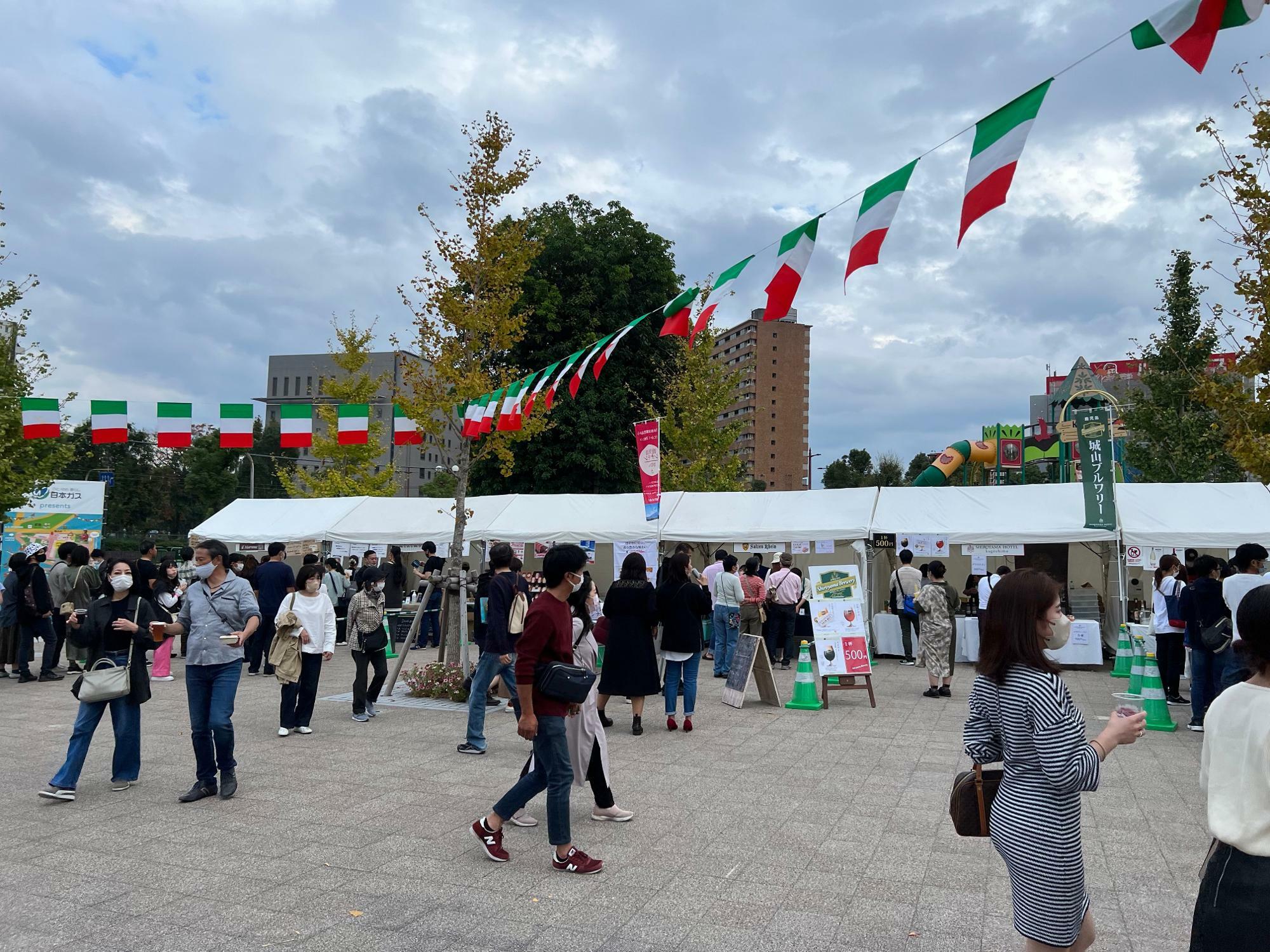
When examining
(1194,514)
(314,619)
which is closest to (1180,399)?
(1194,514)

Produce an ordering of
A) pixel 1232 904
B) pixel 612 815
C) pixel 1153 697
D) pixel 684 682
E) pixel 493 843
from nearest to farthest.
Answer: pixel 1232 904 → pixel 493 843 → pixel 612 815 → pixel 684 682 → pixel 1153 697

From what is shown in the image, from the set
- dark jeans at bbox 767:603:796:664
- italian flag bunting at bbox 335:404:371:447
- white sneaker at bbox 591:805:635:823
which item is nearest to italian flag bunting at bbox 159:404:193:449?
italian flag bunting at bbox 335:404:371:447

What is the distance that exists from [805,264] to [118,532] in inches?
2509

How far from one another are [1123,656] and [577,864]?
451 inches

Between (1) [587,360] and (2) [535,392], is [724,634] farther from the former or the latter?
(1) [587,360]

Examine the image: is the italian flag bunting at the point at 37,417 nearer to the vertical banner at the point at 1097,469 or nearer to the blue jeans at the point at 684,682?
the blue jeans at the point at 684,682

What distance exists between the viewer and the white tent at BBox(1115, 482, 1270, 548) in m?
14.8

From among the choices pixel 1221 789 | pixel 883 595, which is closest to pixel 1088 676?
pixel 883 595

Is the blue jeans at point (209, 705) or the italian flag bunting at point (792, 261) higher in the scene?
the italian flag bunting at point (792, 261)

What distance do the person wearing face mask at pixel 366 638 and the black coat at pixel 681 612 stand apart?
288cm

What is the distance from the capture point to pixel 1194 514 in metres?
15.4

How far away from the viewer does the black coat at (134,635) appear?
6.31 meters

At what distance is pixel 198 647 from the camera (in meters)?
6.22

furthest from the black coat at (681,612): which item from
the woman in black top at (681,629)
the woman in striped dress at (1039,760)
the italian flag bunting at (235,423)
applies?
the italian flag bunting at (235,423)
